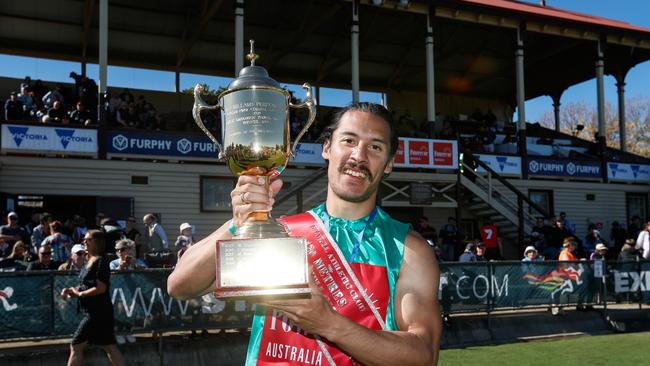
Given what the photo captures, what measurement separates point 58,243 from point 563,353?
9.31 meters

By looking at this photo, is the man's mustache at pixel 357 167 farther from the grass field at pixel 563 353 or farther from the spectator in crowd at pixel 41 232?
the spectator in crowd at pixel 41 232

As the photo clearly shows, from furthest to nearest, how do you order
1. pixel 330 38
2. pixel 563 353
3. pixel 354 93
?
pixel 330 38, pixel 354 93, pixel 563 353

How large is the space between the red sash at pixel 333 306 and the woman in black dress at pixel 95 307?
5892 mm

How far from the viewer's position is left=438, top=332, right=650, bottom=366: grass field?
1044 centimetres

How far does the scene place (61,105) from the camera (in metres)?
18.2

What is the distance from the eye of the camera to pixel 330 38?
27453 millimetres

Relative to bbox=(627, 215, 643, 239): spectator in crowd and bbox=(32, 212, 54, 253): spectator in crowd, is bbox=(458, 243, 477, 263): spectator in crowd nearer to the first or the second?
bbox=(32, 212, 54, 253): spectator in crowd

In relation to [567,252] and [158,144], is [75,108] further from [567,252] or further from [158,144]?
[567,252]

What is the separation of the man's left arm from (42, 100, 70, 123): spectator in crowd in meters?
16.5

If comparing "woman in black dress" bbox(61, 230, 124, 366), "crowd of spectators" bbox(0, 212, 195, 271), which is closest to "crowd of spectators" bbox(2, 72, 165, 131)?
"crowd of spectators" bbox(0, 212, 195, 271)

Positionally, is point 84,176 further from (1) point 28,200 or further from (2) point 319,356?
(2) point 319,356

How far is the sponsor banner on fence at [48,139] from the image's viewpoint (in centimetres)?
1680

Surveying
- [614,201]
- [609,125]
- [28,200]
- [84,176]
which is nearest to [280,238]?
[84,176]

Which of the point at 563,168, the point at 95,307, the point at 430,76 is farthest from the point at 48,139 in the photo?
the point at 563,168
